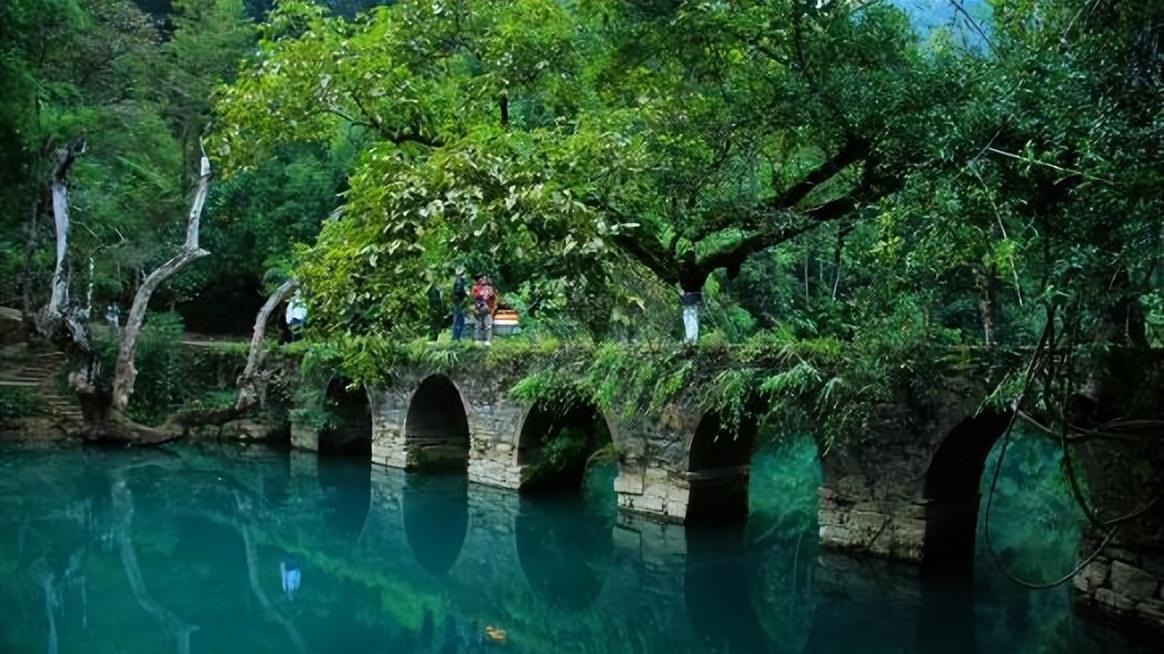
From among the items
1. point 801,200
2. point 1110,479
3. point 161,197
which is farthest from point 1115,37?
point 161,197

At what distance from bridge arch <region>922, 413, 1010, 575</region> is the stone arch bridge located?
1 cm

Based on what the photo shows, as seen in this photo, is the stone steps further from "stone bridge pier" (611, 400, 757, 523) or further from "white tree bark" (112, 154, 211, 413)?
"stone bridge pier" (611, 400, 757, 523)

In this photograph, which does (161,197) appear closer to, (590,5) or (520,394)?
(520,394)

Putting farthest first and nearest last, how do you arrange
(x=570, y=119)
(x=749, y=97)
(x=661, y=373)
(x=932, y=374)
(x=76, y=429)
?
1. (x=76, y=429)
2. (x=661, y=373)
3. (x=932, y=374)
4. (x=570, y=119)
5. (x=749, y=97)

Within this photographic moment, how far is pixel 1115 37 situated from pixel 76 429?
17.4m

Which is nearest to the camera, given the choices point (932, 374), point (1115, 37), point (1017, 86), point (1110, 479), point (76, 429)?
point (1115, 37)

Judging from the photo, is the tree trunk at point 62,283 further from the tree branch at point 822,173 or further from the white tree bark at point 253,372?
the tree branch at point 822,173

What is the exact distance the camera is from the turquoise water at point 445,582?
819cm

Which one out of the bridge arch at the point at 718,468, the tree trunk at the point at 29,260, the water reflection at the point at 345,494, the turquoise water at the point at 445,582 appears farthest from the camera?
the tree trunk at the point at 29,260

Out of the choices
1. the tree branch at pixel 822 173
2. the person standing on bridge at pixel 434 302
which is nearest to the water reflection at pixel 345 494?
the person standing on bridge at pixel 434 302

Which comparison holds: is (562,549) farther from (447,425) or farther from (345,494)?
(447,425)

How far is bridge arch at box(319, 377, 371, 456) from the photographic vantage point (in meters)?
18.0

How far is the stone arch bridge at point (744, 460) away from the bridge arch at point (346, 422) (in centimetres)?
147

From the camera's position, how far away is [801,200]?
8.05 m
